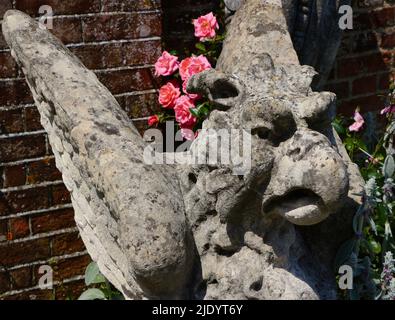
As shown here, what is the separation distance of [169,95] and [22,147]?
1.95 ft

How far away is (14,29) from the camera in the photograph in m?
1.88

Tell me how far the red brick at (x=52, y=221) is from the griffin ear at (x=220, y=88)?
1231 mm

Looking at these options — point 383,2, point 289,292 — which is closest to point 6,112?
point 289,292

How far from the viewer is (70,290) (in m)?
2.68

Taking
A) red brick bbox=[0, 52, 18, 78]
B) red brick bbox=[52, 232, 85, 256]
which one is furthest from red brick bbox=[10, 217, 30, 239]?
red brick bbox=[0, 52, 18, 78]

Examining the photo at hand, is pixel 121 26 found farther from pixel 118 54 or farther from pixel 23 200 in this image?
pixel 23 200

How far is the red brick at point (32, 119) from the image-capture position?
2.47 meters

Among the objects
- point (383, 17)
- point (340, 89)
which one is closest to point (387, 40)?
point (383, 17)

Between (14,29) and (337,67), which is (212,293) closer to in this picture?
(14,29)

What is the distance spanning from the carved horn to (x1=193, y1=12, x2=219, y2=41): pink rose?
0.86 metres

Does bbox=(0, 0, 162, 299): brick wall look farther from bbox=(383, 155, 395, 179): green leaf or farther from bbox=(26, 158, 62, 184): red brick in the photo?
bbox=(383, 155, 395, 179): green leaf

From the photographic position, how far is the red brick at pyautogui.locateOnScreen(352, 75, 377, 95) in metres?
3.46

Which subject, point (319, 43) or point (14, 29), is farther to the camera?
point (319, 43)

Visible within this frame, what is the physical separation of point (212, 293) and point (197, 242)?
124 millimetres
